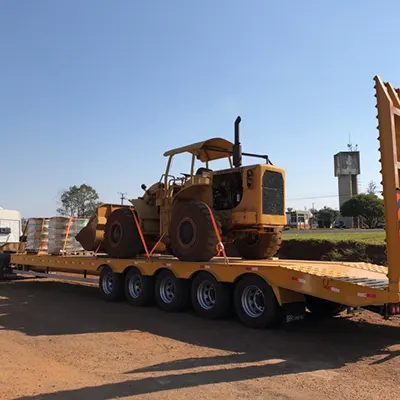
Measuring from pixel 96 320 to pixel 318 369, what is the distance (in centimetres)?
479

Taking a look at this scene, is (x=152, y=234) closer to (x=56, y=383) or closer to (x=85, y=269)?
(x=85, y=269)

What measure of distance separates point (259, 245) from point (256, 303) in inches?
111

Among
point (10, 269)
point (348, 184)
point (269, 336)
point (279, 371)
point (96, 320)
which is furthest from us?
point (348, 184)

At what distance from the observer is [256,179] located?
32.1 ft

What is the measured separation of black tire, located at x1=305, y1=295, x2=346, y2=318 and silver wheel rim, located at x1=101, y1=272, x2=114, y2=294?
5.04 m

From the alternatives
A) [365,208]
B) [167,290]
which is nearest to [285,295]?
[167,290]

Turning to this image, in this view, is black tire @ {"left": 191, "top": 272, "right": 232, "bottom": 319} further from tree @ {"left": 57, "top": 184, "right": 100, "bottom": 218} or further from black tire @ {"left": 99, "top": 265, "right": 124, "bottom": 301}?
tree @ {"left": 57, "top": 184, "right": 100, "bottom": 218}

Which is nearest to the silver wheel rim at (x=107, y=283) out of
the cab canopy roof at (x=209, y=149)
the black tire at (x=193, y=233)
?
the black tire at (x=193, y=233)

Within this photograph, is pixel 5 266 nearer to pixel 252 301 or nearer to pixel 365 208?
pixel 252 301

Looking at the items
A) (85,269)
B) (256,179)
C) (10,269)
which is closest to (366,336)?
(256,179)

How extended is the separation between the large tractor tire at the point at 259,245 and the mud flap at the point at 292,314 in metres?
2.86

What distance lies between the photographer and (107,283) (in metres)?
11.7

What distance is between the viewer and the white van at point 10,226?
18.3 meters

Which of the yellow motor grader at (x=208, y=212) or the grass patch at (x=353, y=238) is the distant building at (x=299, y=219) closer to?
the grass patch at (x=353, y=238)
